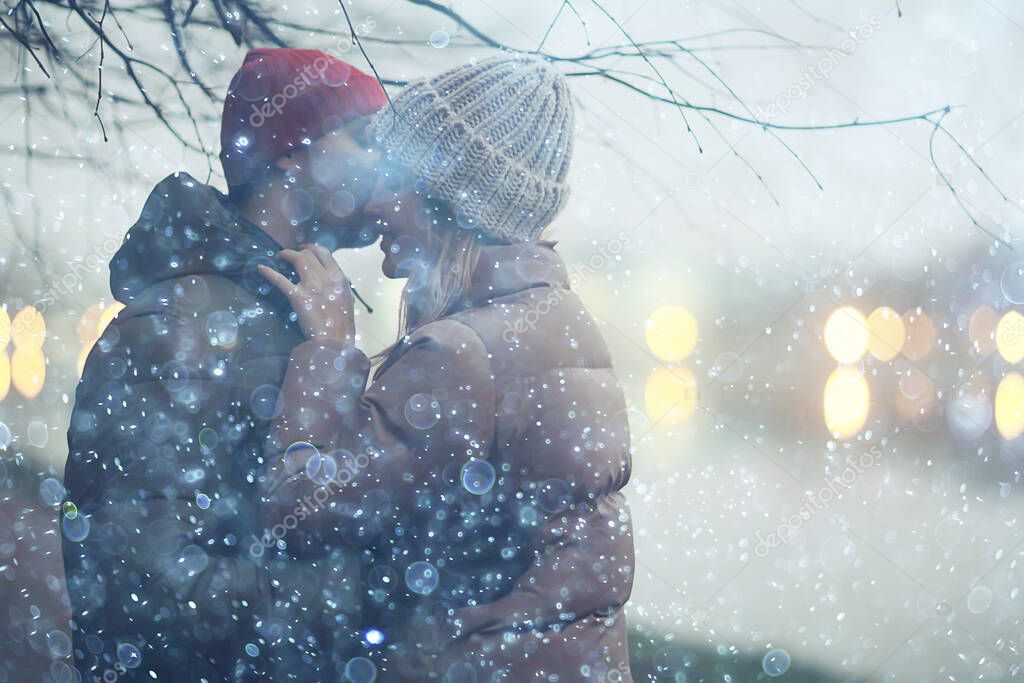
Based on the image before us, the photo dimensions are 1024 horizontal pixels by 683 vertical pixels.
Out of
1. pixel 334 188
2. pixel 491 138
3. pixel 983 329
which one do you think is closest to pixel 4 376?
pixel 334 188

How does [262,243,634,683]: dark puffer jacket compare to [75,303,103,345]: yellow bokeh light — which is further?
[75,303,103,345]: yellow bokeh light

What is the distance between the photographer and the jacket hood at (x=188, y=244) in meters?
0.62

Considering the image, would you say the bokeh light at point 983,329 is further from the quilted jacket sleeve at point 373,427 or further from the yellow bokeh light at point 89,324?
the yellow bokeh light at point 89,324

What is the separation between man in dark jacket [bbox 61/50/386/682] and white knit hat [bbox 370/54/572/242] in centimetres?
4

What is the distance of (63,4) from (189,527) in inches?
16.5

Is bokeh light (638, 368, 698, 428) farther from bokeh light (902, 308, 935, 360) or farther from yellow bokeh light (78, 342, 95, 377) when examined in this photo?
yellow bokeh light (78, 342, 95, 377)

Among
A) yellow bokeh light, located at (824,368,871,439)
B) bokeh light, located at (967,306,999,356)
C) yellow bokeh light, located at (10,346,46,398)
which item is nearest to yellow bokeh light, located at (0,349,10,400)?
yellow bokeh light, located at (10,346,46,398)

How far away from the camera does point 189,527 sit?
23.6 inches

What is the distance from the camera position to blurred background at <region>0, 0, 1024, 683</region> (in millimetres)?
633

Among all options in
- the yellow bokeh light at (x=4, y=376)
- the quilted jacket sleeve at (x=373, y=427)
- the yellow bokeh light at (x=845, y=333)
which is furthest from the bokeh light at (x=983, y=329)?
the yellow bokeh light at (x=4, y=376)

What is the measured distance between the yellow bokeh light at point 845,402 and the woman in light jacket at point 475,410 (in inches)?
6.2

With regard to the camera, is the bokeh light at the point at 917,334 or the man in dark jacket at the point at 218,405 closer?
the man in dark jacket at the point at 218,405

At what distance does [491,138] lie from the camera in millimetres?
617

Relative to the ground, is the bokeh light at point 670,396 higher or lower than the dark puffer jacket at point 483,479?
higher
